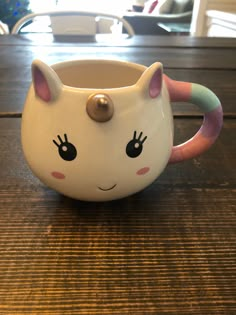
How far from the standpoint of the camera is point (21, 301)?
22 cm

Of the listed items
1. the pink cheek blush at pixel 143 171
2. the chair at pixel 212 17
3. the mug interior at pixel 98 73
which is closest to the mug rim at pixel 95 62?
the mug interior at pixel 98 73

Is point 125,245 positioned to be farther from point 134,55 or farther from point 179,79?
point 134,55

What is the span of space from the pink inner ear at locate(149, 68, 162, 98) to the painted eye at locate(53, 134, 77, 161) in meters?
0.07

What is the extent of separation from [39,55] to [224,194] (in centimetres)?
62

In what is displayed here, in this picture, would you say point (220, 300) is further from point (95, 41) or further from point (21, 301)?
point (95, 41)

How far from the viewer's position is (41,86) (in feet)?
0.85

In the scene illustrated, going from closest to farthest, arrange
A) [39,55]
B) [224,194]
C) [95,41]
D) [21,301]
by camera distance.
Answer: [21,301] < [224,194] < [39,55] < [95,41]

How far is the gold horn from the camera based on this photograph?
0.24 meters

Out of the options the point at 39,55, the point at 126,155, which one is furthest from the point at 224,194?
the point at 39,55

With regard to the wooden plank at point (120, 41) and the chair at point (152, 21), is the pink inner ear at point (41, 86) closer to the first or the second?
the wooden plank at point (120, 41)

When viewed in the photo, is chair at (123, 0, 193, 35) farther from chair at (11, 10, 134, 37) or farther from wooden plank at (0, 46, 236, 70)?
wooden plank at (0, 46, 236, 70)

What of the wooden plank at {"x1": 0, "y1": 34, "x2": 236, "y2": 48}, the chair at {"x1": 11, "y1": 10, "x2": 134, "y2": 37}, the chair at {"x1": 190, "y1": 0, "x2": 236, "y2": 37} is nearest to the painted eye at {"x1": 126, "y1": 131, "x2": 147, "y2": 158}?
the wooden plank at {"x1": 0, "y1": 34, "x2": 236, "y2": 48}

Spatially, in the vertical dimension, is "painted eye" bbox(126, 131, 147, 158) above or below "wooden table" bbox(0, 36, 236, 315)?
above

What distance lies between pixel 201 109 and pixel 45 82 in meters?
0.14
